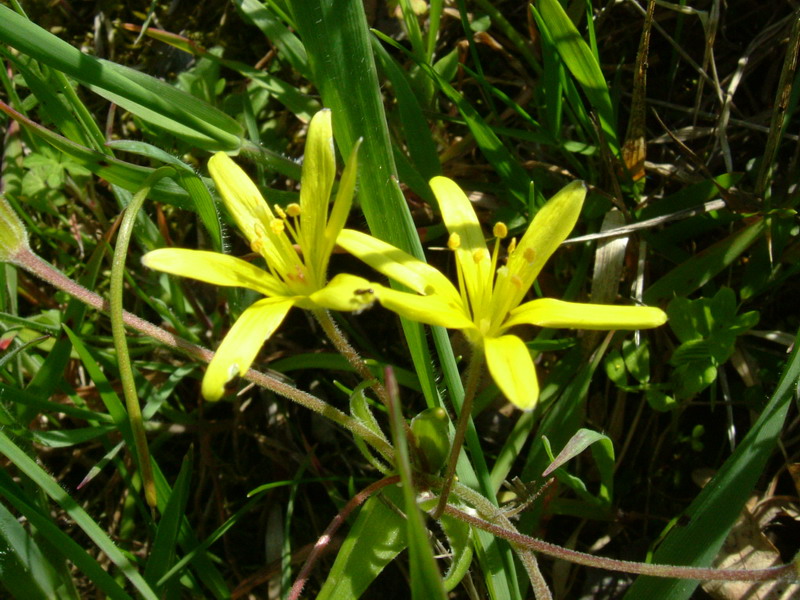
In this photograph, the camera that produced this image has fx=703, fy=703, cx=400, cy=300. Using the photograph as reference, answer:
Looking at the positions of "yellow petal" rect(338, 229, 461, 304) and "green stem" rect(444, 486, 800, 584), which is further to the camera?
"yellow petal" rect(338, 229, 461, 304)

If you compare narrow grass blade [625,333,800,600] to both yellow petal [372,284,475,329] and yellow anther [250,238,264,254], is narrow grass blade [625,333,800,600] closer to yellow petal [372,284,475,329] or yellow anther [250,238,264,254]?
yellow petal [372,284,475,329]

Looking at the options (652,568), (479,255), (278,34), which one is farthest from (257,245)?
(652,568)

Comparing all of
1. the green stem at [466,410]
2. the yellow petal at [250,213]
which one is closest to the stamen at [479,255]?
the green stem at [466,410]

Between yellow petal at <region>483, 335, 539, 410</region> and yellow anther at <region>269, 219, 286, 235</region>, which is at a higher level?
yellow anther at <region>269, 219, 286, 235</region>

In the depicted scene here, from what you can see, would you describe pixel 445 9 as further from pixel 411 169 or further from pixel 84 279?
pixel 84 279

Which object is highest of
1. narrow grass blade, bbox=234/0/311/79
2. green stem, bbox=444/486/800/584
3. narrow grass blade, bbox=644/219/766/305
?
narrow grass blade, bbox=234/0/311/79

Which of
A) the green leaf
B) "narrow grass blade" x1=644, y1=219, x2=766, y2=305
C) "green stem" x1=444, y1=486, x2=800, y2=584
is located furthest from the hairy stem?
"narrow grass blade" x1=644, y1=219, x2=766, y2=305

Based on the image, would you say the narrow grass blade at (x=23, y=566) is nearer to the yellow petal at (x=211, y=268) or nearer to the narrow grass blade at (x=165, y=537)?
the narrow grass blade at (x=165, y=537)
